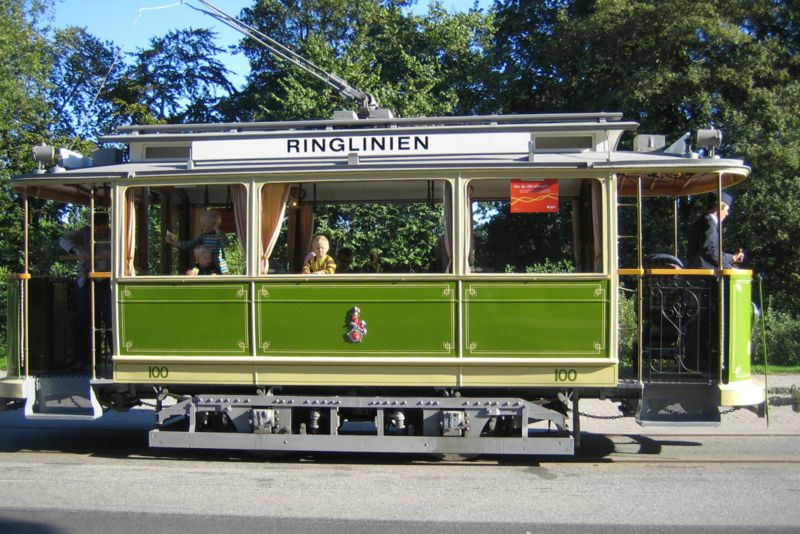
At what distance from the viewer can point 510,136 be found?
23.8 ft

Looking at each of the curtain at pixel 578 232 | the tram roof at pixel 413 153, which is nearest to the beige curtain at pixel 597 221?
the tram roof at pixel 413 153

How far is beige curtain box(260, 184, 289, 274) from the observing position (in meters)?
7.49

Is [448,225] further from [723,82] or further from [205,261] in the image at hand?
[723,82]

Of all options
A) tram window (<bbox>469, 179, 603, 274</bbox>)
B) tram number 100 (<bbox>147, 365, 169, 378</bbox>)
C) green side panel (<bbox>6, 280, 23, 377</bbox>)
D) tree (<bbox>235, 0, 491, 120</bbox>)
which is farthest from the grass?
green side panel (<bbox>6, 280, 23, 377</bbox>)

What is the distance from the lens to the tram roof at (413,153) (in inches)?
281

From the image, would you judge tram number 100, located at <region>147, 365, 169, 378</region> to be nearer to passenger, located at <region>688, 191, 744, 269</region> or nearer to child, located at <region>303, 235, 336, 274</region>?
child, located at <region>303, 235, 336, 274</region>

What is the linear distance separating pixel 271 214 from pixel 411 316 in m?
1.75

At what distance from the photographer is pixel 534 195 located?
720 centimetres

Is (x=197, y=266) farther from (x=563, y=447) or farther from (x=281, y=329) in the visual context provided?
(x=563, y=447)

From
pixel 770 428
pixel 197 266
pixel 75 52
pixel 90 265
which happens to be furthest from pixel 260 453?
pixel 75 52

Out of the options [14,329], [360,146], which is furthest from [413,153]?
[14,329]

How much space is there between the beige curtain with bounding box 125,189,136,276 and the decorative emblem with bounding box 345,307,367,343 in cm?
228

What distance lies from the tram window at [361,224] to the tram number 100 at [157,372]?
1367 millimetres

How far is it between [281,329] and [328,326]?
45cm
